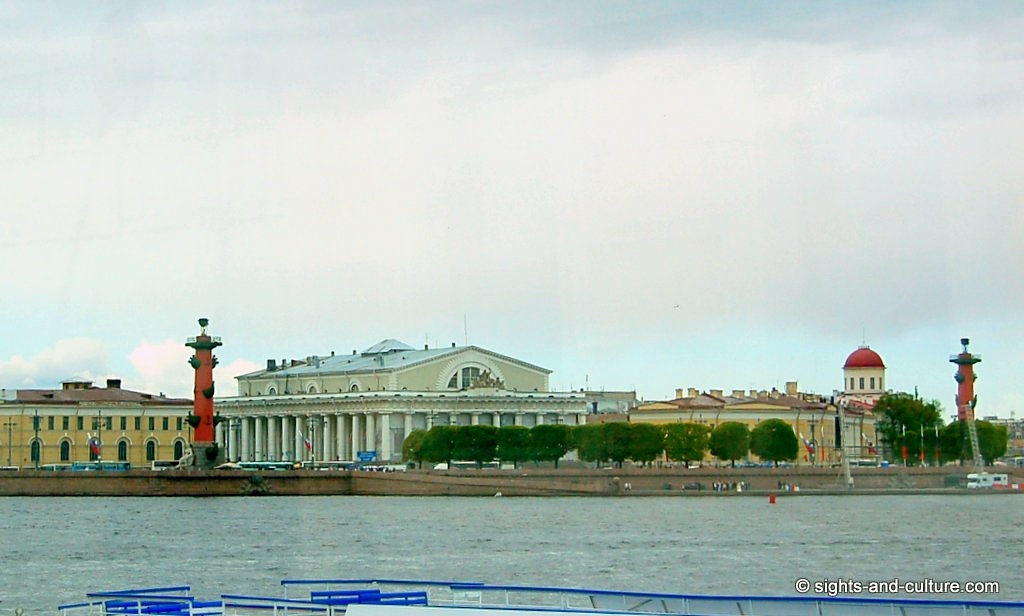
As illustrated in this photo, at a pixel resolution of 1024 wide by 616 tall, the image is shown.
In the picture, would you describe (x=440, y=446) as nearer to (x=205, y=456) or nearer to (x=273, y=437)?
(x=205, y=456)

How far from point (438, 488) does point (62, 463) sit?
29650 mm

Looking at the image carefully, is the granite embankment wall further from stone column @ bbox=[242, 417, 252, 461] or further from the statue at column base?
stone column @ bbox=[242, 417, 252, 461]

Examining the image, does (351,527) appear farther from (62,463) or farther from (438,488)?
(62,463)

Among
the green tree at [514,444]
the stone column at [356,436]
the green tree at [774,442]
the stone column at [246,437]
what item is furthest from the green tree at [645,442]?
the stone column at [246,437]

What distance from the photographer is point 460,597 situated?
57.3 ft

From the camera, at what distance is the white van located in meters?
83.9

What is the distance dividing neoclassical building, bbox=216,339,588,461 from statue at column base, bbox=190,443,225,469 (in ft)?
49.3

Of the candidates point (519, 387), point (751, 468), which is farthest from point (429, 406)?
point (751, 468)

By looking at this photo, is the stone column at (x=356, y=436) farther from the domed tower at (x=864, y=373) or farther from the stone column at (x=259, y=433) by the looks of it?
the domed tower at (x=864, y=373)

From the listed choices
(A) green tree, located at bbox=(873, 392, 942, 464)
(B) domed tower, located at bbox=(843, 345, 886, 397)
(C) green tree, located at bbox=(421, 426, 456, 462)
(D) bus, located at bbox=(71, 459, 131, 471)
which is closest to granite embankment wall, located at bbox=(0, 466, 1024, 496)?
(D) bus, located at bbox=(71, 459, 131, 471)

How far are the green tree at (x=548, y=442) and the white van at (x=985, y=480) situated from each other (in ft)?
54.9

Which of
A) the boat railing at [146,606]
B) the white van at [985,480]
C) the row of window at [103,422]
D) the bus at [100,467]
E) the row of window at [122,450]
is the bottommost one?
the boat railing at [146,606]

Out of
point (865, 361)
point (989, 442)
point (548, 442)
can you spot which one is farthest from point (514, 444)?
point (865, 361)

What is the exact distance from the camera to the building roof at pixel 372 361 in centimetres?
10356
